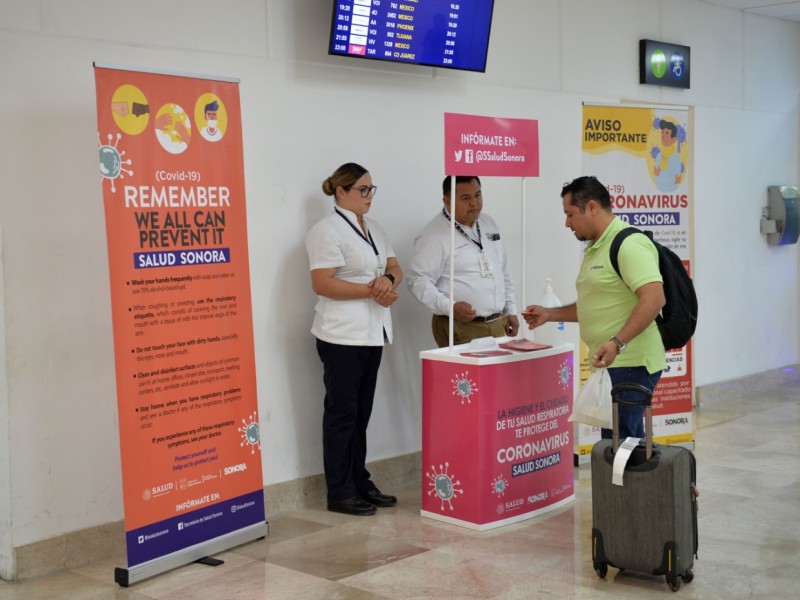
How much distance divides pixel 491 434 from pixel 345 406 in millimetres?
779

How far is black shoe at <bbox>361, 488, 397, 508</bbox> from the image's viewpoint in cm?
512

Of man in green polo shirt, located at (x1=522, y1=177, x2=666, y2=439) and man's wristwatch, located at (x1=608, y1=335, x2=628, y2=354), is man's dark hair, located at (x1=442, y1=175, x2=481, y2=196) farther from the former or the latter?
man's wristwatch, located at (x1=608, y1=335, x2=628, y2=354)

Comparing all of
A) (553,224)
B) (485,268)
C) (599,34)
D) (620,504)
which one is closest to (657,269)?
(620,504)

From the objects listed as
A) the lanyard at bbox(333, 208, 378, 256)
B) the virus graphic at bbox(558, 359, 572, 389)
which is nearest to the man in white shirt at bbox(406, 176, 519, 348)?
the lanyard at bbox(333, 208, 378, 256)

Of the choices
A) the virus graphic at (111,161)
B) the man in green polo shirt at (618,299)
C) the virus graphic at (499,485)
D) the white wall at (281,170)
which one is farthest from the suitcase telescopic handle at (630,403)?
the virus graphic at (111,161)

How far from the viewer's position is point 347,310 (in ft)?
16.0

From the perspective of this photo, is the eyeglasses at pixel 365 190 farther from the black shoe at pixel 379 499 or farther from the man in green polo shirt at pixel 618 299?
the black shoe at pixel 379 499

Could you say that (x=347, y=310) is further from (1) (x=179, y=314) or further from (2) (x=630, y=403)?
(2) (x=630, y=403)

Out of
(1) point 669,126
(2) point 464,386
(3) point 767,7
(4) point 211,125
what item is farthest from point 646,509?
(3) point 767,7

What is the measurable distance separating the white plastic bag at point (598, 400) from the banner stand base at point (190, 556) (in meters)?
1.57

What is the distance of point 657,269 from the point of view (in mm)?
4000

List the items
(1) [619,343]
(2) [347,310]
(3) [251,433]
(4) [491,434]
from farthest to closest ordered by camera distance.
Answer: (2) [347,310] < (4) [491,434] < (3) [251,433] < (1) [619,343]

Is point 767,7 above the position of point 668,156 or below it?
above

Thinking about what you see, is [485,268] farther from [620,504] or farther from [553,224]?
[620,504]
